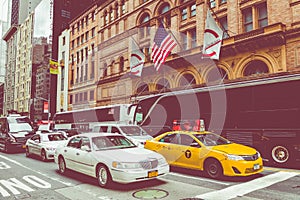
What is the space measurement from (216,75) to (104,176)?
1805cm

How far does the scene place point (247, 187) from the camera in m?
7.22

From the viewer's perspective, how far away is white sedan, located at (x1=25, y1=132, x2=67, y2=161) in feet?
40.5

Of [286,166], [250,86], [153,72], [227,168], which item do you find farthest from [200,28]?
[227,168]

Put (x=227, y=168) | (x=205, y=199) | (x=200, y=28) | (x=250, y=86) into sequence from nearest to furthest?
1. (x=205, y=199)
2. (x=227, y=168)
3. (x=250, y=86)
4. (x=200, y=28)

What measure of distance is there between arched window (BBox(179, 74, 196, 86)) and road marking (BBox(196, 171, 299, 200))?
16.9m

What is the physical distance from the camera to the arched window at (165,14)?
2908 cm

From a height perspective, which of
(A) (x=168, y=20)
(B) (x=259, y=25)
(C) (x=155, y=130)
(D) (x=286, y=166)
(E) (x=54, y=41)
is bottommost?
(D) (x=286, y=166)

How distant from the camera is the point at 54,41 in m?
70.7

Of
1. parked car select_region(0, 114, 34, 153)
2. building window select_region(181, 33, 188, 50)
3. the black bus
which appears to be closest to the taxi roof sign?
the black bus

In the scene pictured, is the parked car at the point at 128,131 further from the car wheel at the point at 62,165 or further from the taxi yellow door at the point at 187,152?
the car wheel at the point at 62,165

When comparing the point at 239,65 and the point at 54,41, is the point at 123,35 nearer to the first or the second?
the point at 239,65

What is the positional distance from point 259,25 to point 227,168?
16.8 meters

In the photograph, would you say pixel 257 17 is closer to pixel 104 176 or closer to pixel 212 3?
pixel 212 3

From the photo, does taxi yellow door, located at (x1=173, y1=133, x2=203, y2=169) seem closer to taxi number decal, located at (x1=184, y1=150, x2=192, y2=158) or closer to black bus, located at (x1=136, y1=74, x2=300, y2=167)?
taxi number decal, located at (x1=184, y1=150, x2=192, y2=158)
